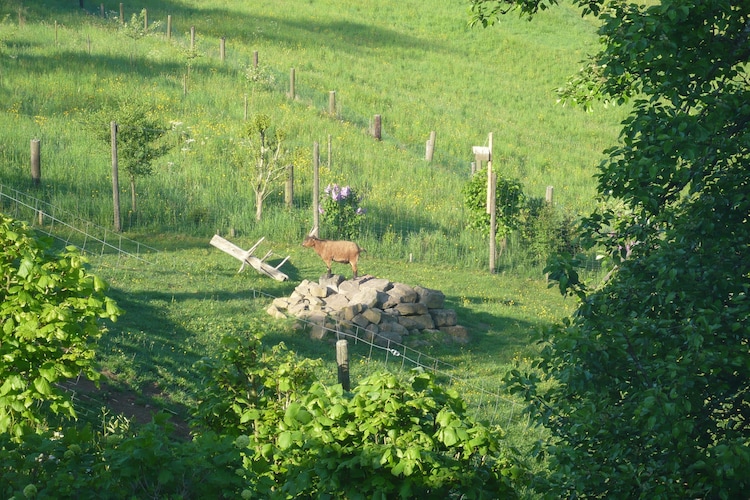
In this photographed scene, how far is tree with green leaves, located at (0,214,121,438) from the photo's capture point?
8.16 meters

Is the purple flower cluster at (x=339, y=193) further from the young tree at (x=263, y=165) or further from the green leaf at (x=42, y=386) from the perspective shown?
the green leaf at (x=42, y=386)

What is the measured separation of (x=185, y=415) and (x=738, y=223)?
853 cm

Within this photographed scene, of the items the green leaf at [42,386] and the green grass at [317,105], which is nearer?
the green leaf at [42,386]

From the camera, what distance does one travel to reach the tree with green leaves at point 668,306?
25.9 ft

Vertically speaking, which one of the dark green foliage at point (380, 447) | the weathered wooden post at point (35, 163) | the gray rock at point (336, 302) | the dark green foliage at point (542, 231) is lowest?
the dark green foliage at point (542, 231)

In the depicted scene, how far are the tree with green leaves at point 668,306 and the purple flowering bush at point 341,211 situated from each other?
1750 centimetres

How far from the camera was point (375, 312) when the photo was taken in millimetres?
19625

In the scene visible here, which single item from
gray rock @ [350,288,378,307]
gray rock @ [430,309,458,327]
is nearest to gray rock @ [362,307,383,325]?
gray rock @ [350,288,378,307]

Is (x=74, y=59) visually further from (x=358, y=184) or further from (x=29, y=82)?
(x=358, y=184)

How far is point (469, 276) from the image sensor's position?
26750mm

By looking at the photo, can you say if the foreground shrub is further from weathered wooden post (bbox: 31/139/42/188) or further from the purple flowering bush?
weathered wooden post (bbox: 31/139/42/188)

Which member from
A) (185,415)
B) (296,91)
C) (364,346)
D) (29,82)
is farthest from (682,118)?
(296,91)

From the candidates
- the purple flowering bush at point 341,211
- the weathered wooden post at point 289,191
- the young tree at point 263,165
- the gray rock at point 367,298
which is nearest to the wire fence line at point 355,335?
the gray rock at point 367,298

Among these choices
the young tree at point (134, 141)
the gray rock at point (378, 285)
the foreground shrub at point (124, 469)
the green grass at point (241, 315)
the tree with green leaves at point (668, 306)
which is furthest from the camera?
the young tree at point (134, 141)
